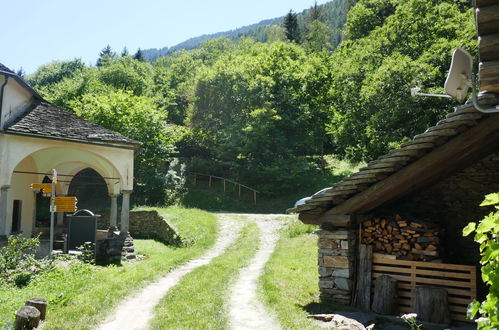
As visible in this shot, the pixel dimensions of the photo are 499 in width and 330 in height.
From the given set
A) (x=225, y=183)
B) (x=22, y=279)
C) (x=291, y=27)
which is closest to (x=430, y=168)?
(x=22, y=279)

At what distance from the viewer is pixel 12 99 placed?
14.8 m

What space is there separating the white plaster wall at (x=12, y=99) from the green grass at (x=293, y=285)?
410 inches

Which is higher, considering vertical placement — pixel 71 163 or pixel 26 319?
pixel 71 163

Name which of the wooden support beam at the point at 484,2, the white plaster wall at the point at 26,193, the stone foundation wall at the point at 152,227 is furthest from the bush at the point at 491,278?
the white plaster wall at the point at 26,193

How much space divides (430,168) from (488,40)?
4.03m

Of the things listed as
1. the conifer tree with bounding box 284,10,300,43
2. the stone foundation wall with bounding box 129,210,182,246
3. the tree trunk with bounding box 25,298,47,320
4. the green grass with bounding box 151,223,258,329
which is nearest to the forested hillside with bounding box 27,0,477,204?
the stone foundation wall with bounding box 129,210,182,246

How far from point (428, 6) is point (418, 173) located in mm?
20028

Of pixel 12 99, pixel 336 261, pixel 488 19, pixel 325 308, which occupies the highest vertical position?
pixel 12 99

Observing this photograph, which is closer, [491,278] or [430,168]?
[491,278]

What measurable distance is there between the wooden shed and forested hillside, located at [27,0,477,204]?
37.3 ft

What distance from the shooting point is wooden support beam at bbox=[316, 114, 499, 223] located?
7.25 m

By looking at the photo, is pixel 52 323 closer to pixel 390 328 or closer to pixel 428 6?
pixel 390 328

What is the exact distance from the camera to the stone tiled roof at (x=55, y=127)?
1423 cm

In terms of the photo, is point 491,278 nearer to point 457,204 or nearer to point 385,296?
point 385,296
